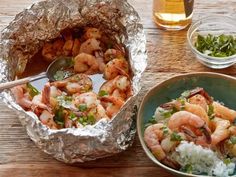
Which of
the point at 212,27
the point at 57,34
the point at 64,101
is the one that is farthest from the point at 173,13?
the point at 64,101

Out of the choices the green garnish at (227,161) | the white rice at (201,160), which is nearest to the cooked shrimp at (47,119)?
the white rice at (201,160)

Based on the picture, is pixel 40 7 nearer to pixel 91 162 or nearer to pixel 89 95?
pixel 89 95

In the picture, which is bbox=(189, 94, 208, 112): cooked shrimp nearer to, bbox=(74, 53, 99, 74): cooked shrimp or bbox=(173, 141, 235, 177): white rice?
bbox=(173, 141, 235, 177): white rice

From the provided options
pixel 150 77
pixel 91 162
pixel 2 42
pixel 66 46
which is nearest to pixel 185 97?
pixel 150 77

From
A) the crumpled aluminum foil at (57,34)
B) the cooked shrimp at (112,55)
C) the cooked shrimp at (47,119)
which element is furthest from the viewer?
the cooked shrimp at (112,55)

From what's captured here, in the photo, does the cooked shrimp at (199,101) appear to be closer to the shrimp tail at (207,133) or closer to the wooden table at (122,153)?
the shrimp tail at (207,133)

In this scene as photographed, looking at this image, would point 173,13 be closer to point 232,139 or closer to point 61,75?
point 61,75
